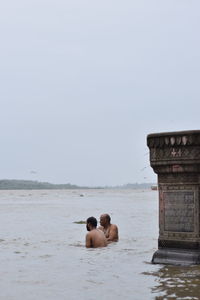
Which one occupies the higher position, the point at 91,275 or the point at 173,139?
the point at 173,139

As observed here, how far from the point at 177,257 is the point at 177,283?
152cm

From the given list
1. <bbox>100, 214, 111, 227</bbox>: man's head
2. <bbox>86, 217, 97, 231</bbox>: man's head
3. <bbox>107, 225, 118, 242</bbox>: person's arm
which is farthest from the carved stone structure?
<bbox>107, 225, 118, 242</bbox>: person's arm

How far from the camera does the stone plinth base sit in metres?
9.33

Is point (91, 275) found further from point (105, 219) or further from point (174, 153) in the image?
point (105, 219)

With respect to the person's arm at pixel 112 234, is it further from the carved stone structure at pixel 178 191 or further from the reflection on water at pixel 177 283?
the reflection on water at pixel 177 283

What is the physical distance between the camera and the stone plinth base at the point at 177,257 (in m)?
9.33

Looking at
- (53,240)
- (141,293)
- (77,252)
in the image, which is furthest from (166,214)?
(53,240)

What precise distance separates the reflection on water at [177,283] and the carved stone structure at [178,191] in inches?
13.8

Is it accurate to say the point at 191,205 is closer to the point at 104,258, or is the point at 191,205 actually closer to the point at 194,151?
the point at 194,151

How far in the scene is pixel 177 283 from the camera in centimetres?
809

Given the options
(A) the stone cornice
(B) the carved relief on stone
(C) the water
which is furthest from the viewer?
(B) the carved relief on stone

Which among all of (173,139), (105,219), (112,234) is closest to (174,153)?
(173,139)

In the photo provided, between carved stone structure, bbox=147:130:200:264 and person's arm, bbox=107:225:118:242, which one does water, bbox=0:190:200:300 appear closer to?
carved stone structure, bbox=147:130:200:264

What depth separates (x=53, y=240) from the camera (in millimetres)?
17266
